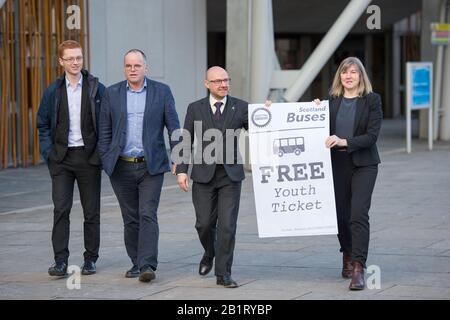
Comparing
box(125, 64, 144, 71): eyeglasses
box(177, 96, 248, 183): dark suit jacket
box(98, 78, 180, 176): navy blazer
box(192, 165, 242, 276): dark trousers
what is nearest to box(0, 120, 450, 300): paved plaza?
box(192, 165, 242, 276): dark trousers

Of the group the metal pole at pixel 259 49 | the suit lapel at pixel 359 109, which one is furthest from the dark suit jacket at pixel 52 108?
the metal pole at pixel 259 49

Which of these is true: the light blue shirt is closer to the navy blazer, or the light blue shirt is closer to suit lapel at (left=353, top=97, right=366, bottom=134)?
the navy blazer

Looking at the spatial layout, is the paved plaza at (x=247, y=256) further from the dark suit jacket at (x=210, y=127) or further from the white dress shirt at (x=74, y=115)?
the white dress shirt at (x=74, y=115)

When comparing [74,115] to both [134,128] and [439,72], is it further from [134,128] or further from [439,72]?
[439,72]

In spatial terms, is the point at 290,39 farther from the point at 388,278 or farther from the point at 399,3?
the point at 388,278

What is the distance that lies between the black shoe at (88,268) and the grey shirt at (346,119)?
2344 mm

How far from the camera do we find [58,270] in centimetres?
877

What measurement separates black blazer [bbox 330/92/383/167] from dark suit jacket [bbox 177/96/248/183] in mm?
872

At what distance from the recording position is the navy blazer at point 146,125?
8578mm

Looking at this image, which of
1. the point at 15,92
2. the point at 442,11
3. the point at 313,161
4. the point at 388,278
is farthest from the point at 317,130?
the point at 442,11

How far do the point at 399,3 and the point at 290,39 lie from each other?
6018 millimetres

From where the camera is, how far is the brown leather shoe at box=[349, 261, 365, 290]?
7980 millimetres

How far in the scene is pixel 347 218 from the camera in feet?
28.2
